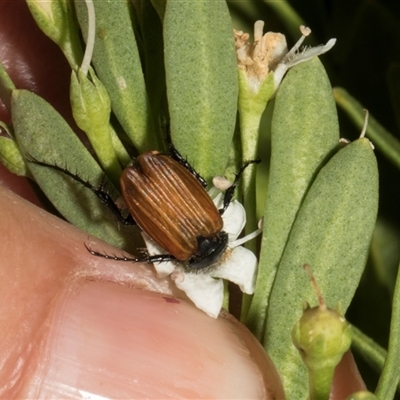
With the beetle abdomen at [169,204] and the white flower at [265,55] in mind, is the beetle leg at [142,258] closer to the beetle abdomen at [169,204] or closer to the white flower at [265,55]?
the beetle abdomen at [169,204]

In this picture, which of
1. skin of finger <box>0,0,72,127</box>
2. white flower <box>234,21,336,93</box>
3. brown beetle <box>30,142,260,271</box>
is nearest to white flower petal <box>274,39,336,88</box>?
white flower <box>234,21,336,93</box>

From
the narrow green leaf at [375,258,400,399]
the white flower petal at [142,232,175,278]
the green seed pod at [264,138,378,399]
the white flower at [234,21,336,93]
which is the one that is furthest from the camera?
the white flower petal at [142,232,175,278]

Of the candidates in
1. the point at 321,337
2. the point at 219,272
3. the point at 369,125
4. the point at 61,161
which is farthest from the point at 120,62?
the point at 321,337

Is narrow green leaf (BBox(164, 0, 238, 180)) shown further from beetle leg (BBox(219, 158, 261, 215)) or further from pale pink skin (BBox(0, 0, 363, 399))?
pale pink skin (BBox(0, 0, 363, 399))

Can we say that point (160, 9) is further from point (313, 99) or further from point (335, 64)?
point (335, 64)

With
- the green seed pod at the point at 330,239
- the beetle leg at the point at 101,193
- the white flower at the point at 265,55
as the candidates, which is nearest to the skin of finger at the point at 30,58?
the beetle leg at the point at 101,193

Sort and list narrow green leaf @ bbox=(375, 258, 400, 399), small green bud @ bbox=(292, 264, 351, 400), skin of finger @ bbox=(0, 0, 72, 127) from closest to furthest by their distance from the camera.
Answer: small green bud @ bbox=(292, 264, 351, 400) → narrow green leaf @ bbox=(375, 258, 400, 399) → skin of finger @ bbox=(0, 0, 72, 127)

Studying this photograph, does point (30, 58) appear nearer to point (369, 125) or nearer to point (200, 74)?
point (200, 74)
